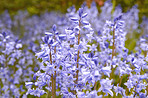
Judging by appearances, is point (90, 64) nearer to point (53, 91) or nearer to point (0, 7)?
point (53, 91)

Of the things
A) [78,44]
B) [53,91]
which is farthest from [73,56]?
[53,91]

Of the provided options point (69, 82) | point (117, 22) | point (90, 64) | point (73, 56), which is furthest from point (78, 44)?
point (117, 22)

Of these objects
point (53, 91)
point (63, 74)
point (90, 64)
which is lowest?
point (53, 91)

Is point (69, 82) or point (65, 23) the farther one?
point (65, 23)

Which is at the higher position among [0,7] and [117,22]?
[0,7]

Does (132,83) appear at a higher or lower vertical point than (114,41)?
lower

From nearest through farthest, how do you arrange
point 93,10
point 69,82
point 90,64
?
point 90,64 → point 69,82 → point 93,10

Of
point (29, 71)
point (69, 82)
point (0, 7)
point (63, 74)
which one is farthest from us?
point (0, 7)

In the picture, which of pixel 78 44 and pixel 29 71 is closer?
pixel 78 44

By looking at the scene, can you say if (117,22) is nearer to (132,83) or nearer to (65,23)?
(132,83)
